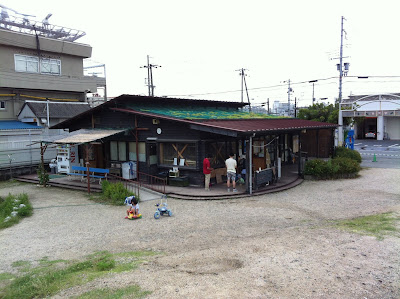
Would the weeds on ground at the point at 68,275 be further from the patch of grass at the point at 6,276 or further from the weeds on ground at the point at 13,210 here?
the weeds on ground at the point at 13,210

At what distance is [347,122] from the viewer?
29875 mm

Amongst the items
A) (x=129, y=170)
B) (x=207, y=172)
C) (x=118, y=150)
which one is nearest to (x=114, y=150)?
(x=118, y=150)

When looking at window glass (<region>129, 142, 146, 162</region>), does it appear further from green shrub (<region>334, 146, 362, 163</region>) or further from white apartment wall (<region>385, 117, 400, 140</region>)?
white apartment wall (<region>385, 117, 400, 140</region>)

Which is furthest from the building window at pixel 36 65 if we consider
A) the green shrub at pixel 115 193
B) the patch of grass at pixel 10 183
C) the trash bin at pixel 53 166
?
the green shrub at pixel 115 193

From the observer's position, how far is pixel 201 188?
15203mm

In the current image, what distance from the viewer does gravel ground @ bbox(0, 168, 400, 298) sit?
5770 mm

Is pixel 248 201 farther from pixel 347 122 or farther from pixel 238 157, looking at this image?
pixel 347 122

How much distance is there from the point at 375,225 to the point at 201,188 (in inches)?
298

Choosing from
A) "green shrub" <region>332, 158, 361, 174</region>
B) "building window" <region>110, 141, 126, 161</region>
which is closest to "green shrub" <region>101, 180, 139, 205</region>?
"building window" <region>110, 141, 126, 161</region>

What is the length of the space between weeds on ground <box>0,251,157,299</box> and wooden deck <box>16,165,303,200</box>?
6.10 m

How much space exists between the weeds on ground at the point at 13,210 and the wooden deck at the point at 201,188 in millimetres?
3485

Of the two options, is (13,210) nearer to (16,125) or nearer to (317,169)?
(317,169)

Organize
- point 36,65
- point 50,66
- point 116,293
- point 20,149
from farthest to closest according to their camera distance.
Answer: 1. point 50,66
2. point 36,65
3. point 20,149
4. point 116,293

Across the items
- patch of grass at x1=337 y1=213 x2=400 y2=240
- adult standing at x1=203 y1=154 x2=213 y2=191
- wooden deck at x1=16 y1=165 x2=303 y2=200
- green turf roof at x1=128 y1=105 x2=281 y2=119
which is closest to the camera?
patch of grass at x1=337 y1=213 x2=400 y2=240
